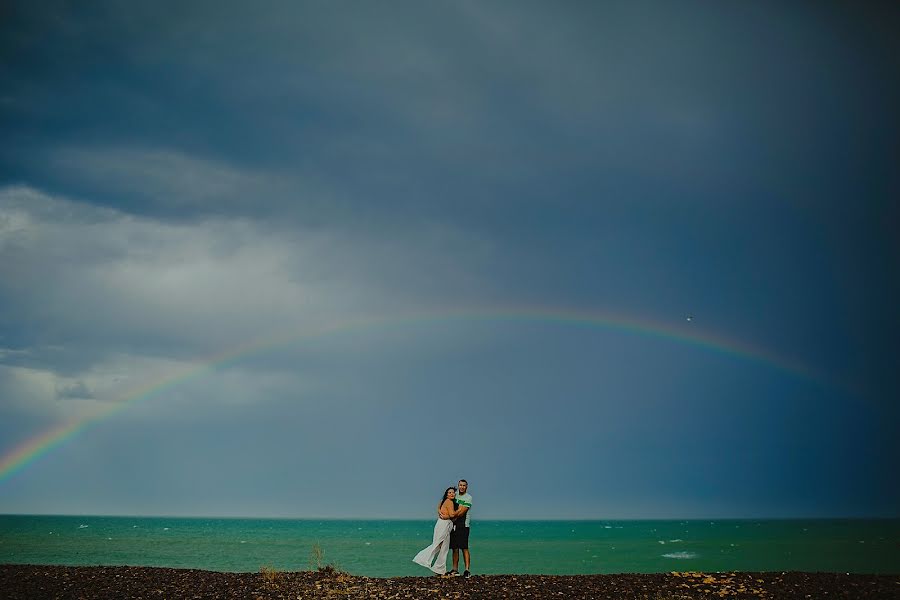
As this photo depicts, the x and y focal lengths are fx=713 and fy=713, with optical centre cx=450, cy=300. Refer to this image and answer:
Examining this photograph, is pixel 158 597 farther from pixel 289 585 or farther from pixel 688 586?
pixel 688 586

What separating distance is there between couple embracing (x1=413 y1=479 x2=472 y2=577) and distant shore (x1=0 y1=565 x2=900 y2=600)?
1236 millimetres

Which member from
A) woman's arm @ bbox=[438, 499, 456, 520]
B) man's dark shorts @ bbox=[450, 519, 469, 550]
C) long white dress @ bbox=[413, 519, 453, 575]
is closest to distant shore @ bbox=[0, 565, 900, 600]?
long white dress @ bbox=[413, 519, 453, 575]

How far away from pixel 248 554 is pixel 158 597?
127 ft

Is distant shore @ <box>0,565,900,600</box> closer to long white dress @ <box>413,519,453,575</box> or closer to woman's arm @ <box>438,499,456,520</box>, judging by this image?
long white dress @ <box>413,519,453,575</box>

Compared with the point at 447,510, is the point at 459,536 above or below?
below

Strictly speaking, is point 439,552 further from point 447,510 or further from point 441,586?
point 441,586

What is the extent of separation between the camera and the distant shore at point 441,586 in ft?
62.9

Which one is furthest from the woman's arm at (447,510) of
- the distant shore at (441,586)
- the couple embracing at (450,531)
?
the distant shore at (441,586)

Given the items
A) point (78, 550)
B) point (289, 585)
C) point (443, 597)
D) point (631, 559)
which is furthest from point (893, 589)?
point (78, 550)

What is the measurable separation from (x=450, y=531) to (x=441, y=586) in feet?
9.52

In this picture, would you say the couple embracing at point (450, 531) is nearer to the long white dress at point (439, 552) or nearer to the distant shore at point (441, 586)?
the long white dress at point (439, 552)

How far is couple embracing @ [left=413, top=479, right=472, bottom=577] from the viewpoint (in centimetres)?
2306

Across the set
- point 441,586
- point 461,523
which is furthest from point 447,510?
point 441,586

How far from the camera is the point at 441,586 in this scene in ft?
66.9
